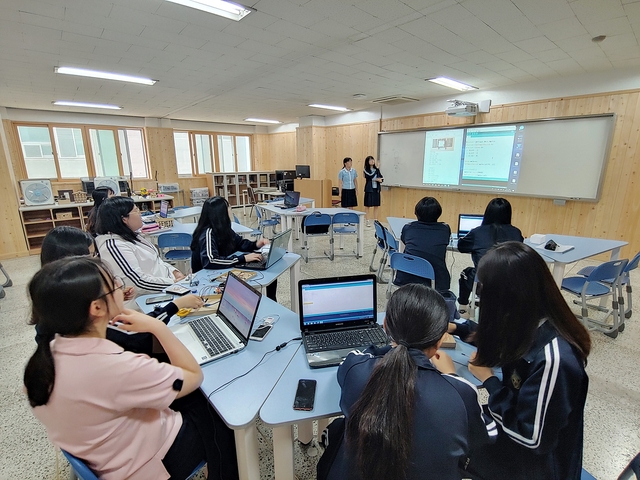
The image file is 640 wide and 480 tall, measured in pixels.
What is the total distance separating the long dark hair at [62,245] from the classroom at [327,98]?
2.57 feet

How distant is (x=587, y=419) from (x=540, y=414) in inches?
62.3

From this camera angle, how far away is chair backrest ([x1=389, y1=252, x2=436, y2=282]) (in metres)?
2.55

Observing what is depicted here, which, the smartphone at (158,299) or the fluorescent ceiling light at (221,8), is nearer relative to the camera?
the smartphone at (158,299)

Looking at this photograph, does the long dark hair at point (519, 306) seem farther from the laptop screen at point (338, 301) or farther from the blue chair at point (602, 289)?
the blue chair at point (602, 289)

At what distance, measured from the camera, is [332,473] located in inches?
37.3

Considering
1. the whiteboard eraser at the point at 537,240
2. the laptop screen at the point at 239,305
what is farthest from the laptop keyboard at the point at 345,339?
the whiteboard eraser at the point at 537,240

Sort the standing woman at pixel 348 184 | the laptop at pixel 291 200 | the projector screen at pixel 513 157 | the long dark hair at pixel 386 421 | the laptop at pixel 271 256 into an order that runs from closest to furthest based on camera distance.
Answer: the long dark hair at pixel 386 421
the laptop at pixel 271 256
the projector screen at pixel 513 157
the laptop at pixel 291 200
the standing woman at pixel 348 184

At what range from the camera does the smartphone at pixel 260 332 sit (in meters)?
1.51

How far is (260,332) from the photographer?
154 centimetres

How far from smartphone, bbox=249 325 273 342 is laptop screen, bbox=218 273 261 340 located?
0.24 feet

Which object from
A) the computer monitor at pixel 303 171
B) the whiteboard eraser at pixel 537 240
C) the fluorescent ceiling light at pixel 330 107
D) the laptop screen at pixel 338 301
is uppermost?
the fluorescent ceiling light at pixel 330 107

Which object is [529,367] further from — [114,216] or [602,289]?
[602,289]

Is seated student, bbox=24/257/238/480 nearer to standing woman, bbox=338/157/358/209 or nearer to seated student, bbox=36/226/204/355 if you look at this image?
seated student, bbox=36/226/204/355

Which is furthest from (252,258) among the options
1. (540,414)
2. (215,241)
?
(540,414)
